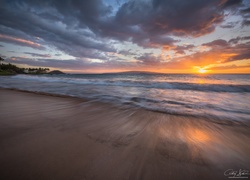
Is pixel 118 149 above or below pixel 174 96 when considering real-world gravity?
below

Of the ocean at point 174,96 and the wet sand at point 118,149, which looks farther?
the ocean at point 174,96

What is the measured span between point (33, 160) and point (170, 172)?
1712 mm

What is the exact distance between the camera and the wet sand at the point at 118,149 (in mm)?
1274

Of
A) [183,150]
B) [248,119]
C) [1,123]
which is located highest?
[248,119]

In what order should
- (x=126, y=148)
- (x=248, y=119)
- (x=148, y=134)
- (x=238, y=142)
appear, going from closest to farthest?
1. (x=126, y=148)
2. (x=238, y=142)
3. (x=148, y=134)
4. (x=248, y=119)

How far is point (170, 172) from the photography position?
4.33 feet

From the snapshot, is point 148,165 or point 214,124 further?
point 214,124

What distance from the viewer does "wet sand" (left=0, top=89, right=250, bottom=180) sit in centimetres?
127

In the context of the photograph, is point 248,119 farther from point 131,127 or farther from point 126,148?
point 126,148

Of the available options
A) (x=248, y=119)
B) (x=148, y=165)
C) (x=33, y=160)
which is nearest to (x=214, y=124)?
(x=248, y=119)

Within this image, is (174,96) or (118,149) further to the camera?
(174,96)

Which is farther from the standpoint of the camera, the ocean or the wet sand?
the ocean

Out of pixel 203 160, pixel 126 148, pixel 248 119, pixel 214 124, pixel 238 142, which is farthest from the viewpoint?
pixel 248 119

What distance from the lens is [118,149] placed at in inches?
66.5
